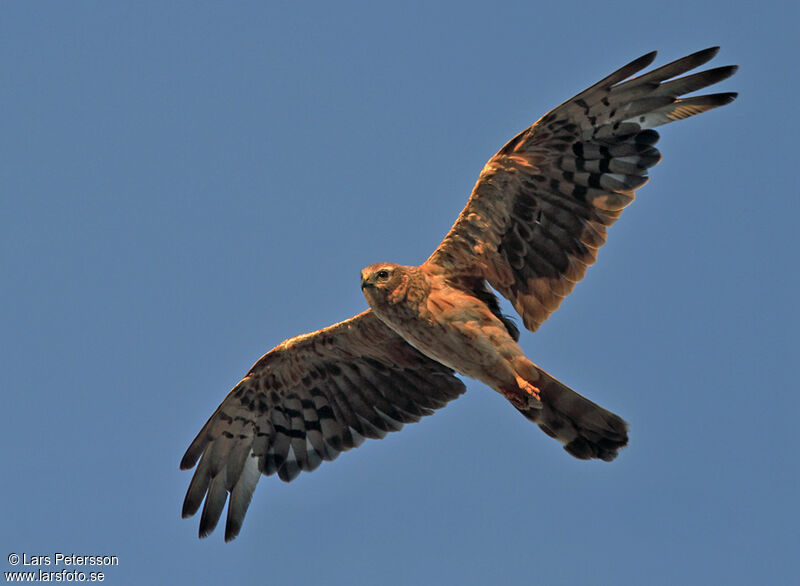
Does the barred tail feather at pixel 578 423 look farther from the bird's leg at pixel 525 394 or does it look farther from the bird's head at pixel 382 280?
the bird's head at pixel 382 280

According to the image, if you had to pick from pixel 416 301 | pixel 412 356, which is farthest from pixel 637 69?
pixel 412 356

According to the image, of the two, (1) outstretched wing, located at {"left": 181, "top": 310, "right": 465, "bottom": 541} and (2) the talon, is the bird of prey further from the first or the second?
(1) outstretched wing, located at {"left": 181, "top": 310, "right": 465, "bottom": 541}

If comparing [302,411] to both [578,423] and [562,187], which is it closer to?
[578,423]

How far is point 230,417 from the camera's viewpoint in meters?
14.0

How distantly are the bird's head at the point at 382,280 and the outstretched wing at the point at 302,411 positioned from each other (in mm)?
1746

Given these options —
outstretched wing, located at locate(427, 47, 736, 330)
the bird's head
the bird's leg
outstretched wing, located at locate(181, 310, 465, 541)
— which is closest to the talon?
the bird's leg

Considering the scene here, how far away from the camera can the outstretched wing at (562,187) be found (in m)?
11.6

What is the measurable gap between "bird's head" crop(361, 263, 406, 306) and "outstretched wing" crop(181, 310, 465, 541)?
175 cm

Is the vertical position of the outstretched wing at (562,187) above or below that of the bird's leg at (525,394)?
above

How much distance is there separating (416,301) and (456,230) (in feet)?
3.06

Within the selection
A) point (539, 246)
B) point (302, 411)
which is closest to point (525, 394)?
point (539, 246)

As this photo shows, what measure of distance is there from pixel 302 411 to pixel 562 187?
4.26 metres

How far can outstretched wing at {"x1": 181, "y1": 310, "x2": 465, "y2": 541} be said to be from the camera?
13648 mm

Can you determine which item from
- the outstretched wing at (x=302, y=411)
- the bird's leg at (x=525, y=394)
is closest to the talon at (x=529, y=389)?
the bird's leg at (x=525, y=394)
